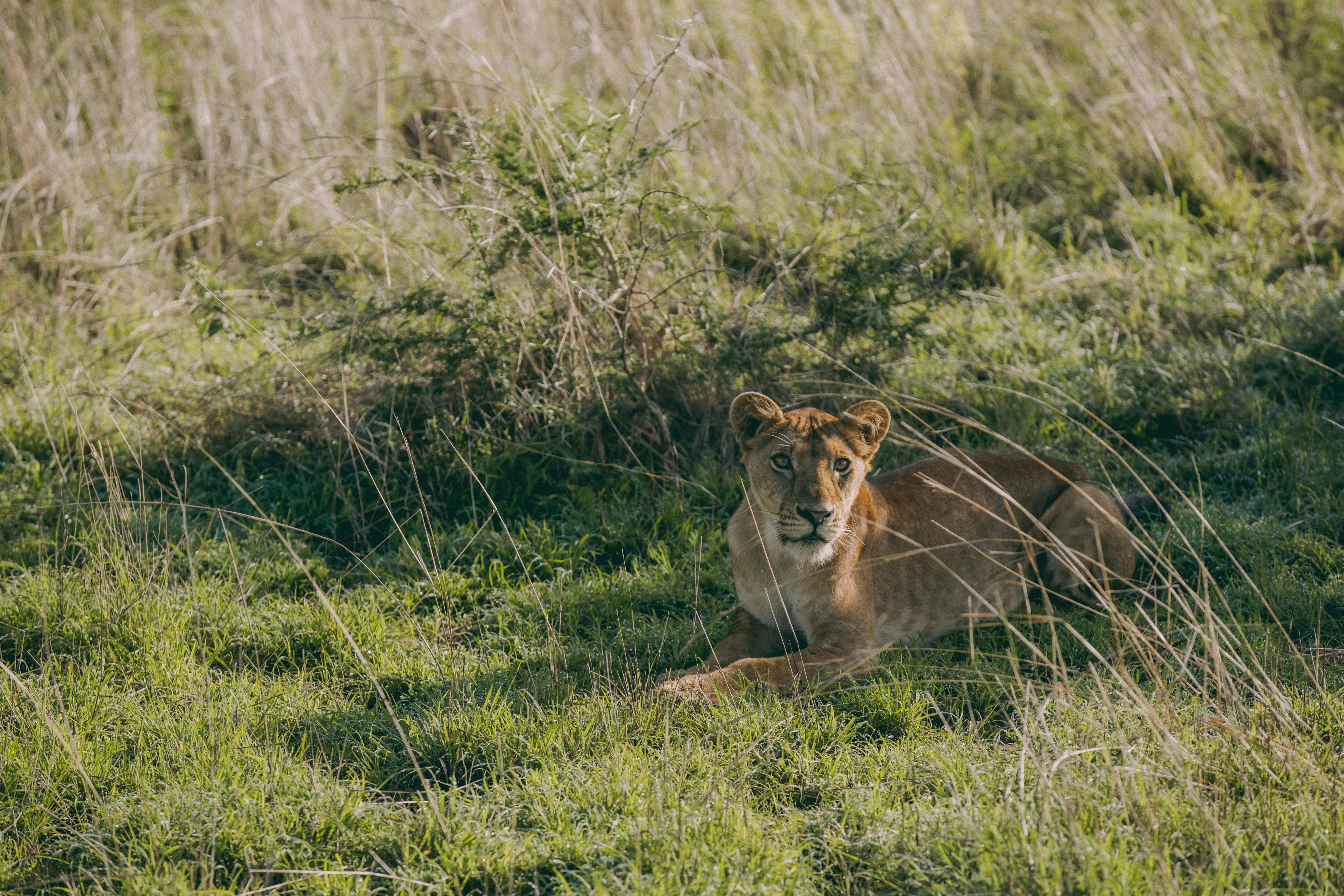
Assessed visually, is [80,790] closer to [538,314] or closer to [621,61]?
[538,314]

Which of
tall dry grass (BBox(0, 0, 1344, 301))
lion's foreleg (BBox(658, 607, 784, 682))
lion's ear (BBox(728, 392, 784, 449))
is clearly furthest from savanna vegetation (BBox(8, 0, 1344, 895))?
lion's ear (BBox(728, 392, 784, 449))

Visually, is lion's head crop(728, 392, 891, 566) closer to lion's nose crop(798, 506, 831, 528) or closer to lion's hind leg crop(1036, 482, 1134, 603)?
lion's nose crop(798, 506, 831, 528)

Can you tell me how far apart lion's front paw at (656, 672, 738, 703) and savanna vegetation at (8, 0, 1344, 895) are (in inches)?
3.8

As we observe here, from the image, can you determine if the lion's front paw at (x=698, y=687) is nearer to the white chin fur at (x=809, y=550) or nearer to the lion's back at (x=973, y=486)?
the white chin fur at (x=809, y=550)

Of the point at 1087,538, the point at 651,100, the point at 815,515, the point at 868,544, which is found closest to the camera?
the point at 815,515

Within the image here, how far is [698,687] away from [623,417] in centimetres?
212

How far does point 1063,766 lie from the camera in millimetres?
3293

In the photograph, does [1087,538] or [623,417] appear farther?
[623,417]

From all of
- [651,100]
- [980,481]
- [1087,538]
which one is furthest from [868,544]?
[651,100]

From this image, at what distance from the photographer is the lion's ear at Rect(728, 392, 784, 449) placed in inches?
175

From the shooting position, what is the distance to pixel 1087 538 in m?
4.90

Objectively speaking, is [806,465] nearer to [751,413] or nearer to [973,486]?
[751,413]

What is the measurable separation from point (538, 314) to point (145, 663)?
2.53 m

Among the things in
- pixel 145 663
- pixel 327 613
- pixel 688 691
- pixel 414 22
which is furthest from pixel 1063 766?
pixel 414 22
